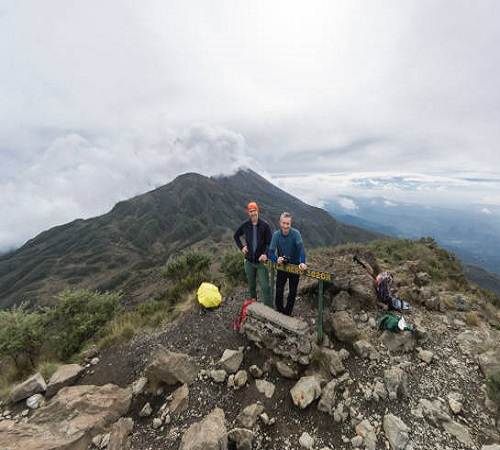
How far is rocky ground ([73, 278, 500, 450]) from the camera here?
393cm

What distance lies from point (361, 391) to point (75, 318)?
924cm

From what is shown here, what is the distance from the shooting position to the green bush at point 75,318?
7.69 m

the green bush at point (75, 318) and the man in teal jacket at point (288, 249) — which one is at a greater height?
the man in teal jacket at point (288, 249)

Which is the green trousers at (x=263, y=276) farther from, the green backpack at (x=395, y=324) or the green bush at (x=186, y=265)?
the green bush at (x=186, y=265)

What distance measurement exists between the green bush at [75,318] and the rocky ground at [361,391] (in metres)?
1.98

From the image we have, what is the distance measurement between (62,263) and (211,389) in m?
223

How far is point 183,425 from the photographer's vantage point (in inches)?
170

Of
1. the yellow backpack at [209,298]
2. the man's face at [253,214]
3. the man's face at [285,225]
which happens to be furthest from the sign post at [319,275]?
the yellow backpack at [209,298]

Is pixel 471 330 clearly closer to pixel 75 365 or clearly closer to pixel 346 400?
pixel 346 400

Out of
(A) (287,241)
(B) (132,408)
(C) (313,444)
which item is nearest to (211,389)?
(B) (132,408)

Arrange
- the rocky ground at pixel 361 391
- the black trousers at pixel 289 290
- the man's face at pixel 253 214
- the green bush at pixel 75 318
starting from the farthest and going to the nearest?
the green bush at pixel 75 318, the man's face at pixel 253 214, the black trousers at pixel 289 290, the rocky ground at pixel 361 391

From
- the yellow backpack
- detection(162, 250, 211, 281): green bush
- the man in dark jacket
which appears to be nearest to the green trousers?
the man in dark jacket

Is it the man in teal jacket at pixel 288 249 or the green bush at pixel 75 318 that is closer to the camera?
the man in teal jacket at pixel 288 249

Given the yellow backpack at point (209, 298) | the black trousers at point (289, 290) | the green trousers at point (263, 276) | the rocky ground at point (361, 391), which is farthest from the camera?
the yellow backpack at point (209, 298)
